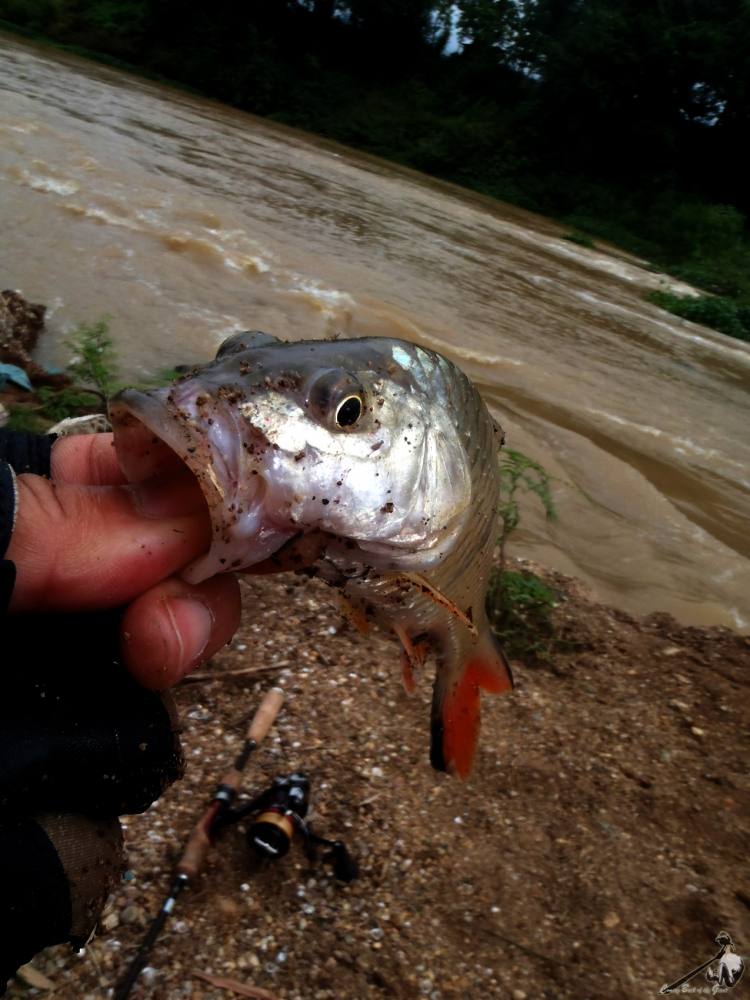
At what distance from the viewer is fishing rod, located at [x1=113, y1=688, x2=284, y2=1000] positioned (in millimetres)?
2074

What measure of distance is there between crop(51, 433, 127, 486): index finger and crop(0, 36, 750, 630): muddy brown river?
401 cm

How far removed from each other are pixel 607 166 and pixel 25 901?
41564mm

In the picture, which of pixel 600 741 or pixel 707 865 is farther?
pixel 600 741

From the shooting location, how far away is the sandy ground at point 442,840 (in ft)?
7.27

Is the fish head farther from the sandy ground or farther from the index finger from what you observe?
the sandy ground

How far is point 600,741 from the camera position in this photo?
11.1ft

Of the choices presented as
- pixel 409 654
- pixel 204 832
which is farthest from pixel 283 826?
pixel 409 654

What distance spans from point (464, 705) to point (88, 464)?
1121 mm

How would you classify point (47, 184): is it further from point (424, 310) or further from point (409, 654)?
point (409, 654)

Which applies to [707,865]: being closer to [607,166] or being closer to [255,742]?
[255,742]

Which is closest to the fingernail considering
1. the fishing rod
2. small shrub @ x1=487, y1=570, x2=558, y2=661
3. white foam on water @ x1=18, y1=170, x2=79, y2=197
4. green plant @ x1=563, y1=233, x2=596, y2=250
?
the fishing rod

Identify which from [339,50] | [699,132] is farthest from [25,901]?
[339,50]

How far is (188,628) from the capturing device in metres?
1.42

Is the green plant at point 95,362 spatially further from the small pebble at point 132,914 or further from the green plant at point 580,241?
the green plant at point 580,241
